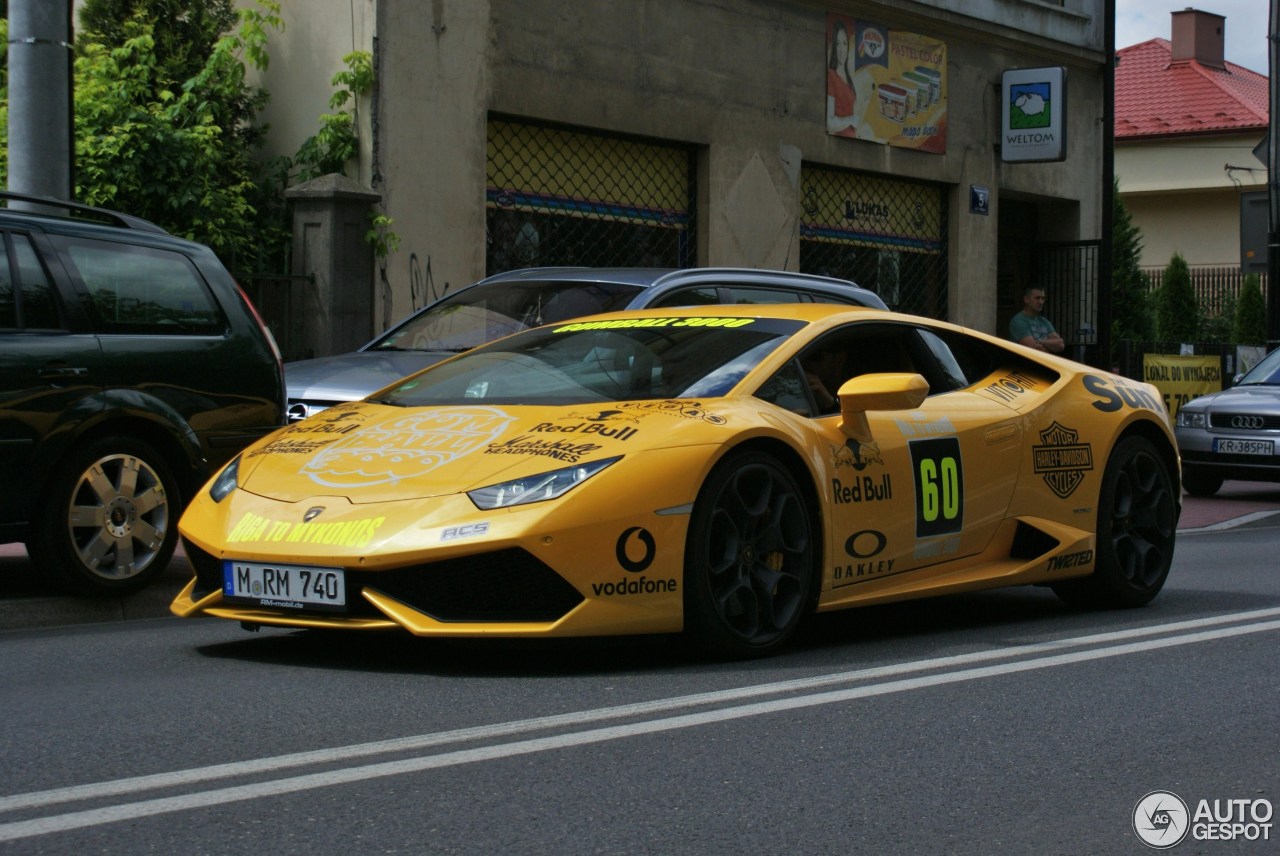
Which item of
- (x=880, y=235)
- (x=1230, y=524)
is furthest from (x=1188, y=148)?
(x=1230, y=524)

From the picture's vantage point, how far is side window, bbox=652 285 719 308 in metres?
10.4

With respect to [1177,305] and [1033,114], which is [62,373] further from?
[1177,305]

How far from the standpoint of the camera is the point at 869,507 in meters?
6.76

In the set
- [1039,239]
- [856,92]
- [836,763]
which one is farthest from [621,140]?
[836,763]

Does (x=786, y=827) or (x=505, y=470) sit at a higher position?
(x=505, y=470)

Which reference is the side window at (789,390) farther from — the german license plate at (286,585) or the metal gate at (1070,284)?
the metal gate at (1070,284)

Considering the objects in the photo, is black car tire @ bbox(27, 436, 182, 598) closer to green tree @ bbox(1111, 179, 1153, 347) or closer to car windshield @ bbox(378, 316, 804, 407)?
car windshield @ bbox(378, 316, 804, 407)

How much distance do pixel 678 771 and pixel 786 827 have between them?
1.82 feet

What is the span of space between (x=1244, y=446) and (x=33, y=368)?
11.5 metres

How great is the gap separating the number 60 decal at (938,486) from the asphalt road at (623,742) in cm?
46

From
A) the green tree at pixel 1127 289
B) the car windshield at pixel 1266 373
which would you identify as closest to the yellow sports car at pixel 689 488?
the car windshield at pixel 1266 373

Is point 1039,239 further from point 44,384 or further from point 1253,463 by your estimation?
point 44,384

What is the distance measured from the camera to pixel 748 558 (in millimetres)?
6230

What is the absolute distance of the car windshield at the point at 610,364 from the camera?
21.7ft
